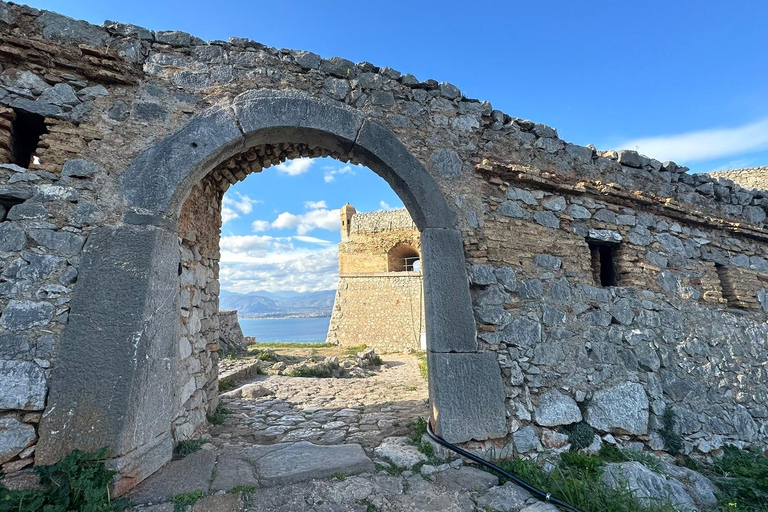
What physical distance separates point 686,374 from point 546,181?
2.63 meters

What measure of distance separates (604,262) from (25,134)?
595 centimetres

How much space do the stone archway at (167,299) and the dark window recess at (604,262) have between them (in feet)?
6.28

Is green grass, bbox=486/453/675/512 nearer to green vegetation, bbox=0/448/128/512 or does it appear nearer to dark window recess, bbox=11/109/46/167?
green vegetation, bbox=0/448/128/512

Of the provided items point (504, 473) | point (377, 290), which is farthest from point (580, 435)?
point (377, 290)

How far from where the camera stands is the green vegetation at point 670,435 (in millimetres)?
3559

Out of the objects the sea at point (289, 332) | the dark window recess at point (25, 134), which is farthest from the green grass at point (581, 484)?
the sea at point (289, 332)

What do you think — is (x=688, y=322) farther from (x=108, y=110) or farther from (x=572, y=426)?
(x=108, y=110)

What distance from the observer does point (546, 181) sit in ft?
12.7

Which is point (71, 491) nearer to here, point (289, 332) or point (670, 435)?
point (670, 435)

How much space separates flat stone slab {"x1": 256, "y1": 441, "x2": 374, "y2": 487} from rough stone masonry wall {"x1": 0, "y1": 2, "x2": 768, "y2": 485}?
85 centimetres

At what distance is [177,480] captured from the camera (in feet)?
8.25

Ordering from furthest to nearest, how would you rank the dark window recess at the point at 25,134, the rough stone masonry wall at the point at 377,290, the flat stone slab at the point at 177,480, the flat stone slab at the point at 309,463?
the rough stone masonry wall at the point at 377,290, the dark window recess at the point at 25,134, the flat stone slab at the point at 309,463, the flat stone slab at the point at 177,480

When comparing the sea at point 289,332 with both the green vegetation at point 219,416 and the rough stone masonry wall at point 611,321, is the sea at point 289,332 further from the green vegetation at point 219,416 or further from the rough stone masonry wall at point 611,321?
the rough stone masonry wall at point 611,321

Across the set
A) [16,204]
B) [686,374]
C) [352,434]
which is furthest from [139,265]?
[686,374]
